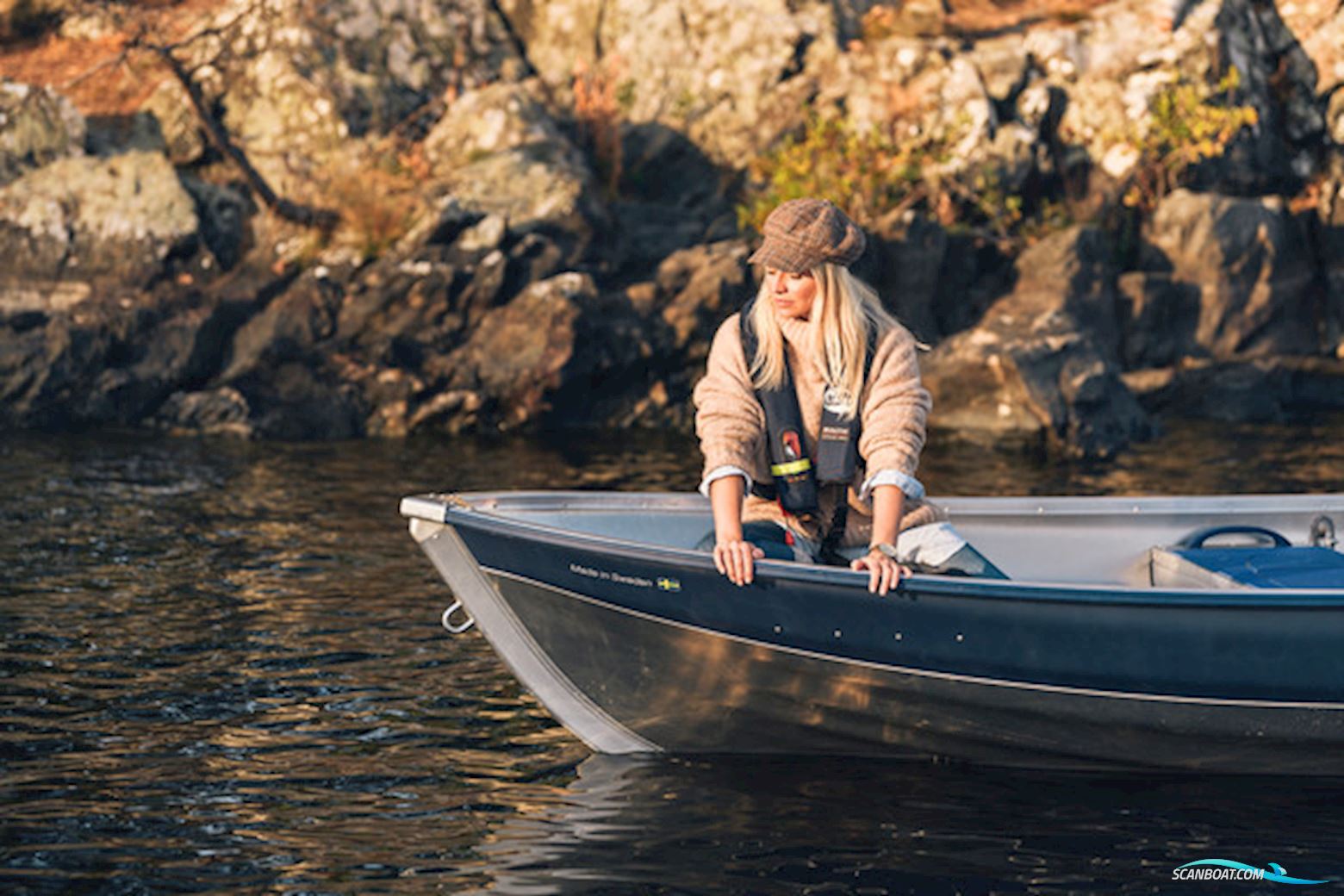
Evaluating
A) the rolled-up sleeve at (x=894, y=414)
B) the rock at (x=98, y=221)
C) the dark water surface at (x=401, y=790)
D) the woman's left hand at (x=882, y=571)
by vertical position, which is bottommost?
the dark water surface at (x=401, y=790)

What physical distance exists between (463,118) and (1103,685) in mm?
17030

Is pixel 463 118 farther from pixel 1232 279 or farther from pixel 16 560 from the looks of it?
pixel 16 560

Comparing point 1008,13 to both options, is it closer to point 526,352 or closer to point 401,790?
point 526,352

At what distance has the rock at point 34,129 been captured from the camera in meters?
21.4

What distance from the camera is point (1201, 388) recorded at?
67.5 feet

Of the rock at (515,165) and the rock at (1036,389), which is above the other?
the rock at (515,165)

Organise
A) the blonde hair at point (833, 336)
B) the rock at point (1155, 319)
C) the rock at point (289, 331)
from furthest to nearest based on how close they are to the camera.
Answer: the rock at point (1155, 319)
the rock at point (289, 331)
the blonde hair at point (833, 336)

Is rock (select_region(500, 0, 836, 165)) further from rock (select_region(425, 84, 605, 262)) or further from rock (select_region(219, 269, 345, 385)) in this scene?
rock (select_region(219, 269, 345, 385))

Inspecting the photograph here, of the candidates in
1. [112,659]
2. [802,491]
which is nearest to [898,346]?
[802,491]

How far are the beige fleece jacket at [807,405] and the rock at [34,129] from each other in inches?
661

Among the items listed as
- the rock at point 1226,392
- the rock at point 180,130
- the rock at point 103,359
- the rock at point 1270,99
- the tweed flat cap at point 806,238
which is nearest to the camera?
the tweed flat cap at point 806,238

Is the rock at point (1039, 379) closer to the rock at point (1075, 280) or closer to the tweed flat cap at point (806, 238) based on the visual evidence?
the rock at point (1075, 280)

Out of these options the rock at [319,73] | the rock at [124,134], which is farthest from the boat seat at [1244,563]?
the rock at [124,134]

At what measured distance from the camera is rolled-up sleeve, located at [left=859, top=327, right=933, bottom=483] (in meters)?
6.67
